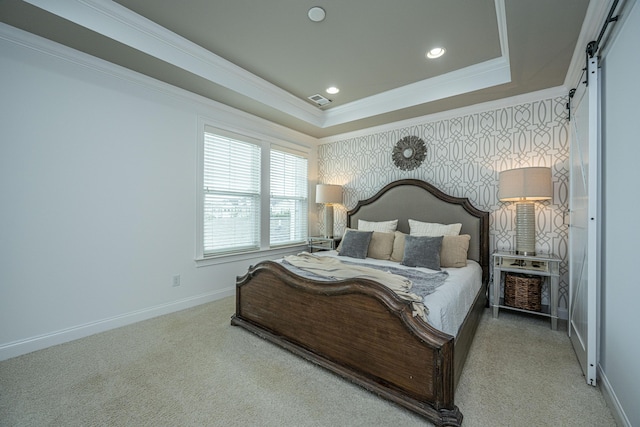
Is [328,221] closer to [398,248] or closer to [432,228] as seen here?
[398,248]

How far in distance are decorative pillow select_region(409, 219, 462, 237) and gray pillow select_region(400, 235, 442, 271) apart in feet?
1.19

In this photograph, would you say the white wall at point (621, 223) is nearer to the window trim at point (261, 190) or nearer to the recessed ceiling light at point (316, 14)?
the recessed ceiling light at point (316, 14)

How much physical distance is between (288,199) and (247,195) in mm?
830

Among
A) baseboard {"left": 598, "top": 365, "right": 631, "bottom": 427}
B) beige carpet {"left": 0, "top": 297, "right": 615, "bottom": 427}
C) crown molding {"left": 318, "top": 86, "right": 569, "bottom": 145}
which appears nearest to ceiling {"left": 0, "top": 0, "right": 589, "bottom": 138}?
crown molding {"left": 318, "top": 86, "right": 569, "bottom": 145}

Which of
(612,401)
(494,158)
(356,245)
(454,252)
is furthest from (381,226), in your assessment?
(612,401)

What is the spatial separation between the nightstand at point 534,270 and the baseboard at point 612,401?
107 centimetres

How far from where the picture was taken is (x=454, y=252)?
296cm

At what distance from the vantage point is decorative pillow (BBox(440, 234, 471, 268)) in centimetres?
292

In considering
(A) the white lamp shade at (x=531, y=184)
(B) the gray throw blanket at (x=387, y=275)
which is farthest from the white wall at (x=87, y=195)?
(A) the white lamp shade at (x=531, y=184)

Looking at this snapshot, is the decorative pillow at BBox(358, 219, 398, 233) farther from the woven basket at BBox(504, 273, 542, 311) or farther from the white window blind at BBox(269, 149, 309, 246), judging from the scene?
the woven basket at BBox(504, 273, 542, 311)

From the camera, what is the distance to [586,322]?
1.93m

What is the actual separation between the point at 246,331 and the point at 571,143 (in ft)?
11.9

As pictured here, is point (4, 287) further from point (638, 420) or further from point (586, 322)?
point (586, 322)

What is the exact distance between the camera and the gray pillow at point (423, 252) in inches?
112
